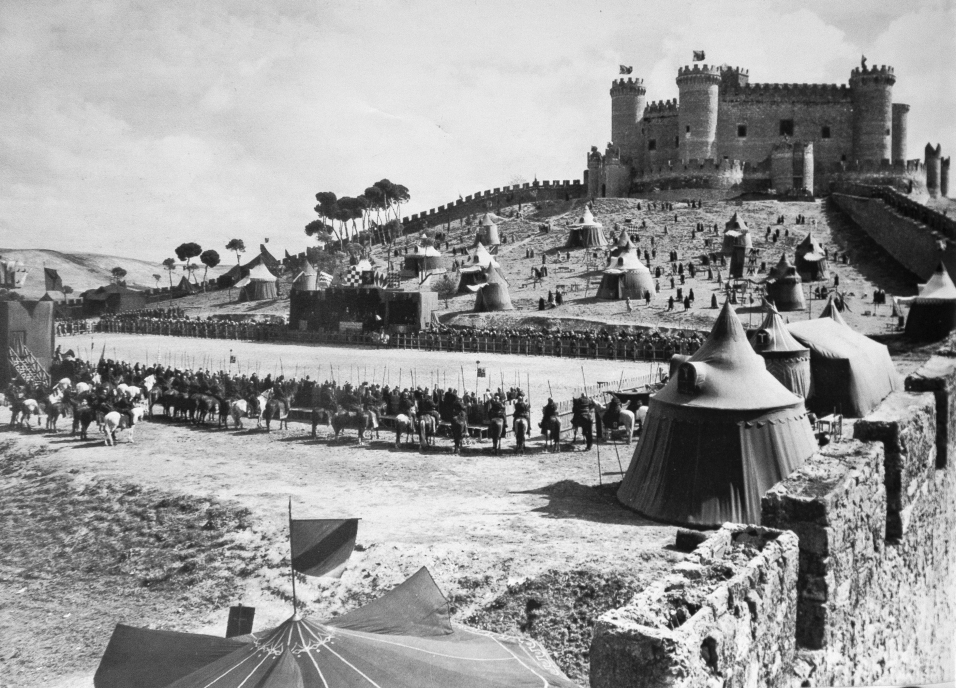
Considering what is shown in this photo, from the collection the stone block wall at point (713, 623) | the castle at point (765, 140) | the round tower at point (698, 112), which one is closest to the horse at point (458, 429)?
the stone block wall at point (713, 623)

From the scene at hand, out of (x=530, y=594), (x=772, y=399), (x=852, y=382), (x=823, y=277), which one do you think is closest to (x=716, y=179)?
(x=823, y=277)

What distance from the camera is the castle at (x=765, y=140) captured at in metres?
66.0

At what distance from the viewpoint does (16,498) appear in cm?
1239

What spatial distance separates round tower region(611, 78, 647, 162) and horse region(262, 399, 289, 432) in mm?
57676

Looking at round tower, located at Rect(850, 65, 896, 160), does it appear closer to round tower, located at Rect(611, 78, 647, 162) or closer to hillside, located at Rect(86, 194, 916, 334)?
hillside, located at Rect(86, 194, 916, 334)

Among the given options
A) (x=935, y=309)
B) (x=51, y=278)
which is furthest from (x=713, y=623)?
(x=935, y=309)

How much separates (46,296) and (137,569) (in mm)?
4716

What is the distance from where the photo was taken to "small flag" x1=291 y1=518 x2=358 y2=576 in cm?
901

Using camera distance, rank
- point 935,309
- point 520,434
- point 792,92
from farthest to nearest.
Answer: point 792,92, point 935,309, point 520,434

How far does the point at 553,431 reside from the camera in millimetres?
17469

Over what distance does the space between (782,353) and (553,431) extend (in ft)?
Result: 18.4

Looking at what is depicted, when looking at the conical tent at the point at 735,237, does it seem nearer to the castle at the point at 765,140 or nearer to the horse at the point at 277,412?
the castle at the point at 765,140

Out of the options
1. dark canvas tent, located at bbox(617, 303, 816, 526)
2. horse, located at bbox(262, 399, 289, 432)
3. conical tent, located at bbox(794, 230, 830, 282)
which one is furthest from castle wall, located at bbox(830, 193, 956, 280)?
horse, located at bbox(262, 399, 289, 432)

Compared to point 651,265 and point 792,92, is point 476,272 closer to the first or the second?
point 651,265
